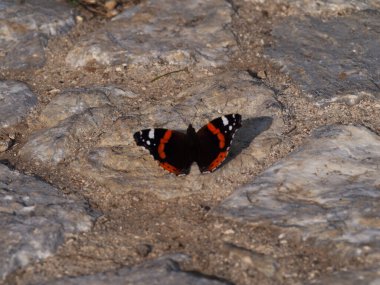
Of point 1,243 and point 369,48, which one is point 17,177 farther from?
point 369,48

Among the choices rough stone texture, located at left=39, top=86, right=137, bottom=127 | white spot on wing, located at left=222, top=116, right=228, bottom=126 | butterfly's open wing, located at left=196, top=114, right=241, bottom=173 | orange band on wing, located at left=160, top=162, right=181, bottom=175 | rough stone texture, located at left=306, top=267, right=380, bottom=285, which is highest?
white spot on wing, located at left=222, top=116, right=228, bottom=126

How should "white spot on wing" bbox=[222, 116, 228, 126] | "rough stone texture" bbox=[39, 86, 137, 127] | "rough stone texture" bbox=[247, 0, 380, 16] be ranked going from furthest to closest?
"rough stone texture" bbox=[247, 0, 380, 16] → "rough stone texture" bbox=[39, 86, 137, 127] → "white spot on wing" bbox=[222, 116, 228, 126]

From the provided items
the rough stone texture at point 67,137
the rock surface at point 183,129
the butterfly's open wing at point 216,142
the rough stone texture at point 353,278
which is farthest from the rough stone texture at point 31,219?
the rough stone texture at point 353,278

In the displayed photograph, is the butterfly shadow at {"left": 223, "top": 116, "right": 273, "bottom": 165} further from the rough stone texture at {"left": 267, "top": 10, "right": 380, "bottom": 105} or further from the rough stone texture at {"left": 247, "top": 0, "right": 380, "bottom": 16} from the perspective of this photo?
the rough stone texture at {"left": 247, "top": 0, "right": 380, "bottom": 16}

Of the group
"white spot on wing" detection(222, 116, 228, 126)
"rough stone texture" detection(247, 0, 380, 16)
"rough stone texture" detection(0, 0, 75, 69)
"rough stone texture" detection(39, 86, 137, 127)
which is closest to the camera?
"white spot on wing" detection(222, 116, 228, 126)

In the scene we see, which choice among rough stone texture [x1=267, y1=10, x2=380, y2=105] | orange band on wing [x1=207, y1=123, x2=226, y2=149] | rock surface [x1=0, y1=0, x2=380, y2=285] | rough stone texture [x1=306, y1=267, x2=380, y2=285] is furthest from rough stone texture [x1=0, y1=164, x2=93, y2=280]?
rough stone texture [x1=267, y1=10, x2=380, y2=105]

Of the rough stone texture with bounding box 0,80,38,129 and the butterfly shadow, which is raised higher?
the butterfly shadow

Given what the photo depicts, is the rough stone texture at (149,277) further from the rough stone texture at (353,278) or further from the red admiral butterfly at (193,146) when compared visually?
the red admiral butterfly at (193,146)
